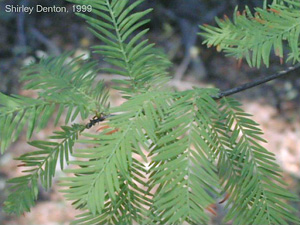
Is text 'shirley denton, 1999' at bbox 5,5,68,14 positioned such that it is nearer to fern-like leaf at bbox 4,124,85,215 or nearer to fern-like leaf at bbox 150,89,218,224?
fern-like leaf at bbox 4,124,85,215

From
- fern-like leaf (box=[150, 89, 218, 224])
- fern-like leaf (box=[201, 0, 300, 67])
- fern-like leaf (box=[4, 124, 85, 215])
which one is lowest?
fern-like leaf (box=[4, 124, 85, 215])

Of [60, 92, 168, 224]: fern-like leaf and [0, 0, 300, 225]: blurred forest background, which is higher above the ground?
[0, 0, 300, 225]: blurred forest background

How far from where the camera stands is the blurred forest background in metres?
2.55

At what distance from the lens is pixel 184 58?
3.13m

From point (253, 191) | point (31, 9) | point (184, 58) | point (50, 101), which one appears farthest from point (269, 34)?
point (31, 9)

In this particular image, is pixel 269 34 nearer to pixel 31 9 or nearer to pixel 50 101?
pixel 50 101

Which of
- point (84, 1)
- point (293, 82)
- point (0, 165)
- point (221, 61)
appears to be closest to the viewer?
point (84, 1)

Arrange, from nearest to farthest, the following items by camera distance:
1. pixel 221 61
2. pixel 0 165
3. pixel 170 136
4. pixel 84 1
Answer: pixel 170 136 < pixel 84 1 < pixel 0 165 < pixel 221 61

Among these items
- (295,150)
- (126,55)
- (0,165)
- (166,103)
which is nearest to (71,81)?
(126,55)

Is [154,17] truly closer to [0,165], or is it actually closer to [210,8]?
[210,8]

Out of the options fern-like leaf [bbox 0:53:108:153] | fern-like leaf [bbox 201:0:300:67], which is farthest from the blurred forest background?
fern-like leaf [bbox 201:0:300:67]

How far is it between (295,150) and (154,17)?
176 centimetres

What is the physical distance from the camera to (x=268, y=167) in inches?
22.2

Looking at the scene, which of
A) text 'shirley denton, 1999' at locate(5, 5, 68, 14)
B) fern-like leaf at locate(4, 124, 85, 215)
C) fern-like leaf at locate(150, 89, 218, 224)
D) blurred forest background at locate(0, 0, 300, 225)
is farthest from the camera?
text 'shirley denton, 1999' at locate(5, 5, 68, 14)
